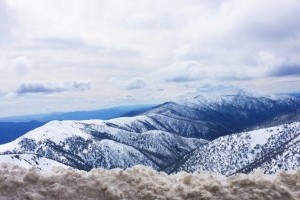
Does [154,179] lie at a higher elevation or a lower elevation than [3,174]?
lower

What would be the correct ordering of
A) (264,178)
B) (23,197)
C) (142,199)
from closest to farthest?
(23,197)
(142,199)
(264,178)

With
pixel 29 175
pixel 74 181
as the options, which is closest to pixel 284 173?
pixel 74 181

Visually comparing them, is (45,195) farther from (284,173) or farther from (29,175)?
(284,173)

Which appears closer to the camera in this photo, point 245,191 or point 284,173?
point 245,191

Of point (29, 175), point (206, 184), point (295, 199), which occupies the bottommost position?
point (295, 199)

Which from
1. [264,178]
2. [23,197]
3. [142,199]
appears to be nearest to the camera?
[23,197]

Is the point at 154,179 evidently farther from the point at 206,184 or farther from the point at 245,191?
the point at 245,191

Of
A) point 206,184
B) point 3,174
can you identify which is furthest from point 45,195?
point 206,184
